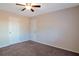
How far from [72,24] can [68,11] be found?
0.71 meters

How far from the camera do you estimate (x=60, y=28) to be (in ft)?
13.5

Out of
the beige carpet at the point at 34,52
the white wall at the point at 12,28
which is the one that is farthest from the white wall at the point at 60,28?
the white wall at the point at 12,28

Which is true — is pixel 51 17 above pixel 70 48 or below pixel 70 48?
above

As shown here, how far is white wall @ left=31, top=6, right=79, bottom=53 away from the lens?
352 cm

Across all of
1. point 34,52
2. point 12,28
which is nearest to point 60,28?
point 34,52

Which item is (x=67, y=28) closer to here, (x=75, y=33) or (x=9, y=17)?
(x=75, y=33)

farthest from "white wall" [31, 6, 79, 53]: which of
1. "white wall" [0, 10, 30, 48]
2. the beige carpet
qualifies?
"white wall" [0, 10, 30, 48]

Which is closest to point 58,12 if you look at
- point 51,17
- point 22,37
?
point 51,17

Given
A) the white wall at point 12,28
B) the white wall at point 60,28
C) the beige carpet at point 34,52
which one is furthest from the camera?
the white wall at point 12,28

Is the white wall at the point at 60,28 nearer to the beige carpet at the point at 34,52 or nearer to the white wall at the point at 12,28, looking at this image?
the beige carpet at the point at 34,52

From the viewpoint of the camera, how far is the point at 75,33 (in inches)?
138

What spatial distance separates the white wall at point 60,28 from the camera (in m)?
3.52

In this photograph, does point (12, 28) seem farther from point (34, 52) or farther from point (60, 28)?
point (60, 28)

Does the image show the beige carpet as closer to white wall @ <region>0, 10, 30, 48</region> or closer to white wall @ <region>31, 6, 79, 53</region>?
white wall @ <region>31, 6, 79, 53</region>
